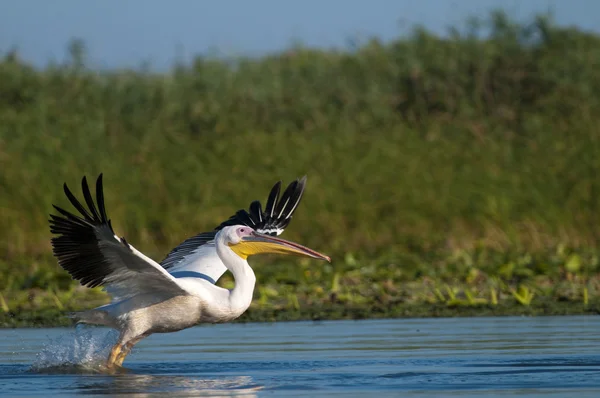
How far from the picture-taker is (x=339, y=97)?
18328 mm

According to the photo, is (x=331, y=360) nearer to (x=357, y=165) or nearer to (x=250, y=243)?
(x=250, y=243)

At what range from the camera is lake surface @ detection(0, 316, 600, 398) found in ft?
21.2

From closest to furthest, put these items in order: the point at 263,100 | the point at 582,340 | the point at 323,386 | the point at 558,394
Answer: the point at 558,394 < the point at 323,386 < the point at 582,340 < the point at 263,100

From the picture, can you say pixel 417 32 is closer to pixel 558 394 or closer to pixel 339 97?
pixel 339 97

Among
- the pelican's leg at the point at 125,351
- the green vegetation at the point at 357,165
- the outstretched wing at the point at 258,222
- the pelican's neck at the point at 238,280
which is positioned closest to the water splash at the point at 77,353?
the pelican's leg at the point at 125,351

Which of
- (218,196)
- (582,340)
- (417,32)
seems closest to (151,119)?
(218,196)

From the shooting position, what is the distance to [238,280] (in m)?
8.03

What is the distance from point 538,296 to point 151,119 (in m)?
7.44

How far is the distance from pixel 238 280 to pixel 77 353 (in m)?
1.18

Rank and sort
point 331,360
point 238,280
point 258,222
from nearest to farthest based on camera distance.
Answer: point 331,360
point 238,280
point 258,222

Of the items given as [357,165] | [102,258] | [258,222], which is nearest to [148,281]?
[102,258]

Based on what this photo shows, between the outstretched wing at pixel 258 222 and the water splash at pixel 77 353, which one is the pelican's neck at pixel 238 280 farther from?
the water splash at pixel 77 353

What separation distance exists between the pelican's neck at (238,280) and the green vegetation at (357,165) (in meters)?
2.18

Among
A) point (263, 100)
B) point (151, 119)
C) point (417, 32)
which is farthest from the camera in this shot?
point (417, 32)
